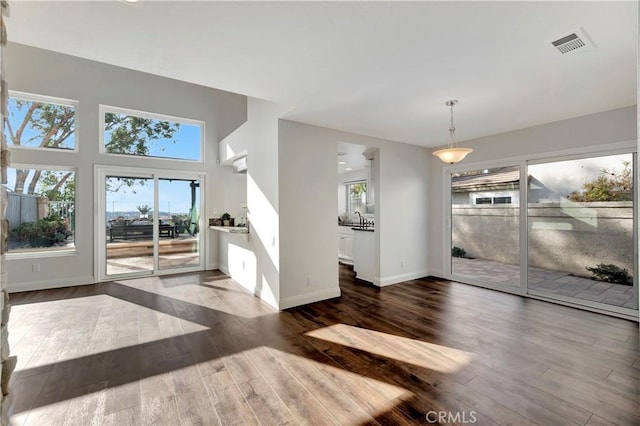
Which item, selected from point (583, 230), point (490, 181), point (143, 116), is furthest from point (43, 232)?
point (583, 230)

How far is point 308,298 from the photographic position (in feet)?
13.5

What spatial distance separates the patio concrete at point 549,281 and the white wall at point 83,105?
618 centimetres

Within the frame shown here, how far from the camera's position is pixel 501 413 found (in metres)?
1.89

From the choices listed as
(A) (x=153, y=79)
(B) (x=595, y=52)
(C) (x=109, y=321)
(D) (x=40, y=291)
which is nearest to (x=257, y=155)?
(C) (x=109, y=321)

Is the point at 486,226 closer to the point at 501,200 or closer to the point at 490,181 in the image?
the point at 501,200

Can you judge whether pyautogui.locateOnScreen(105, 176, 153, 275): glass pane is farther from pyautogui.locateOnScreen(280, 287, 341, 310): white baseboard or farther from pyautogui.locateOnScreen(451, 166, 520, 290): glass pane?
pyautogui.locateOnScreen(451, 166, 520, 290): glass pane

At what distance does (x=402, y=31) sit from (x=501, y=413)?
279 cm

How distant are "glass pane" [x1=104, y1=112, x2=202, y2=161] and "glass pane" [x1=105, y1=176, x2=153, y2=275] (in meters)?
0.63

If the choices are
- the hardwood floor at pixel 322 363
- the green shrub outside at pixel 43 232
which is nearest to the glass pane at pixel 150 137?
the green shrub outside at pixel 43 232

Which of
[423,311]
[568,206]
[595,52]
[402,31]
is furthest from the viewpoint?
[568,206]

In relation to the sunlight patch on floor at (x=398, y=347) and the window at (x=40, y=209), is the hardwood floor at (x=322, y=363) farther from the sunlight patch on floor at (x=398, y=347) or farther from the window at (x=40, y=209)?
the window at (x=40, y=209)

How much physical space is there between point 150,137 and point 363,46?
5.41m

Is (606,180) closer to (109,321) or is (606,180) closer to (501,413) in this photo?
(501,413)

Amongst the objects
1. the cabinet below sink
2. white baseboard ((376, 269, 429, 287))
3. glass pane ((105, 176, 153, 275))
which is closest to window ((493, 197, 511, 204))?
white baseboard ((376, 269, 429, 287))
